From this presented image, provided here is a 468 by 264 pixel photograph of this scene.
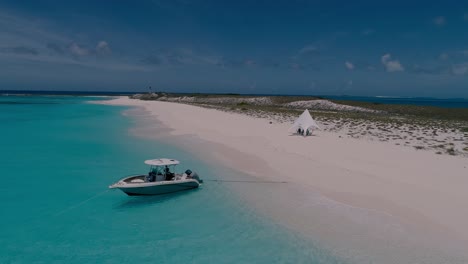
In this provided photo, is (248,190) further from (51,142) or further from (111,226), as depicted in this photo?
(51,142)

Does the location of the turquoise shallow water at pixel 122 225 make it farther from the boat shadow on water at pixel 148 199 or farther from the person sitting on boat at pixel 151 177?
the person sitting on boat at pixel 151 177

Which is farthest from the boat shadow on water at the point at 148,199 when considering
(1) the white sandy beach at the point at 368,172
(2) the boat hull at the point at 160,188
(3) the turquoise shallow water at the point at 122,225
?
(1) the white sandy beach at the point at 368,172

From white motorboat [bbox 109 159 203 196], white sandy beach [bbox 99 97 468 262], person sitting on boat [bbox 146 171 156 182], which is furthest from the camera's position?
person sitting on boat [bbox 146 171 156 182]

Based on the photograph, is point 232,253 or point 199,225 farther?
point 199,225

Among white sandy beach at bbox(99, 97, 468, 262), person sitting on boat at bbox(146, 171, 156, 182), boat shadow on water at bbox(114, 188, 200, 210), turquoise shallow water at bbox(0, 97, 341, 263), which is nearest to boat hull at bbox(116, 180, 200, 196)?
boat shadow on water at bbox(114, 188, 200, 210)

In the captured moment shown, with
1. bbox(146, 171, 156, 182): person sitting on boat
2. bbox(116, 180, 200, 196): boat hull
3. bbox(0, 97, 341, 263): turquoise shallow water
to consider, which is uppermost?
bbox(146, 171, 156, 182): person sitting on boat

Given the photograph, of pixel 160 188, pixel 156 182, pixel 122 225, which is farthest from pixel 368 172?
pixel 122 225

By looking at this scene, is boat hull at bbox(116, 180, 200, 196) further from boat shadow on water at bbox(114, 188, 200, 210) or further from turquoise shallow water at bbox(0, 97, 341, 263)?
turquoise shallow water at bbox(0, 97, 341, 263)

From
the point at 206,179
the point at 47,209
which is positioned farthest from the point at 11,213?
the point at 206,179
